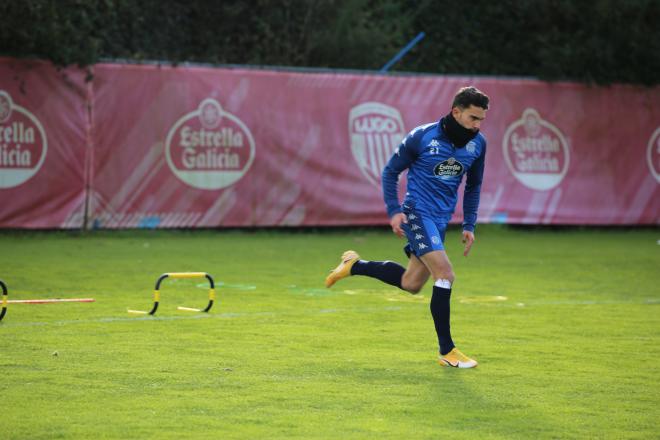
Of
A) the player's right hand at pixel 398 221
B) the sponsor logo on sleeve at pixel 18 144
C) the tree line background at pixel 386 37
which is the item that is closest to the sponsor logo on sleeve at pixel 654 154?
the tree line background at pixel 386 37

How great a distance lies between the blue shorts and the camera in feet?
29.0

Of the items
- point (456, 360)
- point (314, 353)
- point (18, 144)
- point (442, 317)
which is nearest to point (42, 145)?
point (18, 144)

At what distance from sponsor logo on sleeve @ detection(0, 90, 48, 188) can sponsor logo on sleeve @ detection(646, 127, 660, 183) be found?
11.9m

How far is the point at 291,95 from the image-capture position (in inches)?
808

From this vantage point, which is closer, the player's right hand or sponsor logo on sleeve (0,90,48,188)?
the player's right hand

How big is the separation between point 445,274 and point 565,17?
16.6 metres

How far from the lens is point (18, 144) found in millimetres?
18312

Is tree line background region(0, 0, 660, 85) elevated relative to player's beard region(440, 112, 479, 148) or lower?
lower

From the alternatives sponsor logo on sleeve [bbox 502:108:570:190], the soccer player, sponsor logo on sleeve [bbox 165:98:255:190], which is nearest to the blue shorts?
the soccer player

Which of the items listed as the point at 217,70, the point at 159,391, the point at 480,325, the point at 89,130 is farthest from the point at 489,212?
the point at 159,391

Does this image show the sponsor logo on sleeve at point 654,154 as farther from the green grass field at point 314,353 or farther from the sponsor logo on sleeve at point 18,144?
the sponsor logo on sleeve at point 18,144

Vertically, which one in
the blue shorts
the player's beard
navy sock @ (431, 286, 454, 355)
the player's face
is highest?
the player's face

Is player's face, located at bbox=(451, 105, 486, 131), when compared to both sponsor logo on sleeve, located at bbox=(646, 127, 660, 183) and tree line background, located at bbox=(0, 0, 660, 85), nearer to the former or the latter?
tree line background, located at bbox=(0, 0, 660, 85)

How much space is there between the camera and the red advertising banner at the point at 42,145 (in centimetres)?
1830
